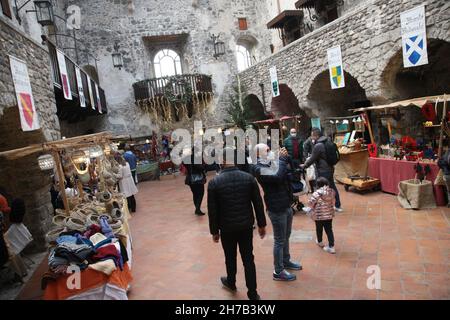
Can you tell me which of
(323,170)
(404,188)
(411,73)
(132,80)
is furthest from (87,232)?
(132,80)

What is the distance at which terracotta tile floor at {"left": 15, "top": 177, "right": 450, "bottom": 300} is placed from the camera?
3447 mm

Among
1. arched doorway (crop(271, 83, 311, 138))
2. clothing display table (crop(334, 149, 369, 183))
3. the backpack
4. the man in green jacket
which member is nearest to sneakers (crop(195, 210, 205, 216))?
the man in green jacket

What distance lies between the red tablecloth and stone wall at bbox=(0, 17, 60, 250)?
6780 millimetres

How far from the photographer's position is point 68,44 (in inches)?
598

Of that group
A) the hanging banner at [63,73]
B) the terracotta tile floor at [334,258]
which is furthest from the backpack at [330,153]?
the hanging banner at [63,73]

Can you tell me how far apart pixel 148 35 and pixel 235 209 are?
15.2 meters

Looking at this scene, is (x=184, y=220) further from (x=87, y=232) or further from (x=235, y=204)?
(x=235, y=204)

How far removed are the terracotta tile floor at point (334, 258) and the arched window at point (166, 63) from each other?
12799 millimetres

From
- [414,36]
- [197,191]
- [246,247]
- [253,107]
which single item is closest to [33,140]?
[197,191]

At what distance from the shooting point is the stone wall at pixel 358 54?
6973mm

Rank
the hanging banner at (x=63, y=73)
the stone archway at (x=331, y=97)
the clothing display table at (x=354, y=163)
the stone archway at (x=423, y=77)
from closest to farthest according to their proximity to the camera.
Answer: the hanging banner at (x=63, y=73)
the clothing display table at (x=354, y=163)
the stone archway at (x=423, y=77)
the stone archway at (x=331, y=97)

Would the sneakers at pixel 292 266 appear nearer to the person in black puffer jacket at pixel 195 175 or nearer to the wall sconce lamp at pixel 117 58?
the person in black puffer jacket at pixel 195 175

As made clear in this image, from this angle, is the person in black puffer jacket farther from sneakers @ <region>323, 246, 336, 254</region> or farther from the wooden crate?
the wooden crate

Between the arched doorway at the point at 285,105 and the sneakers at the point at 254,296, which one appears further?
the arched doorway at the point at 285,105
